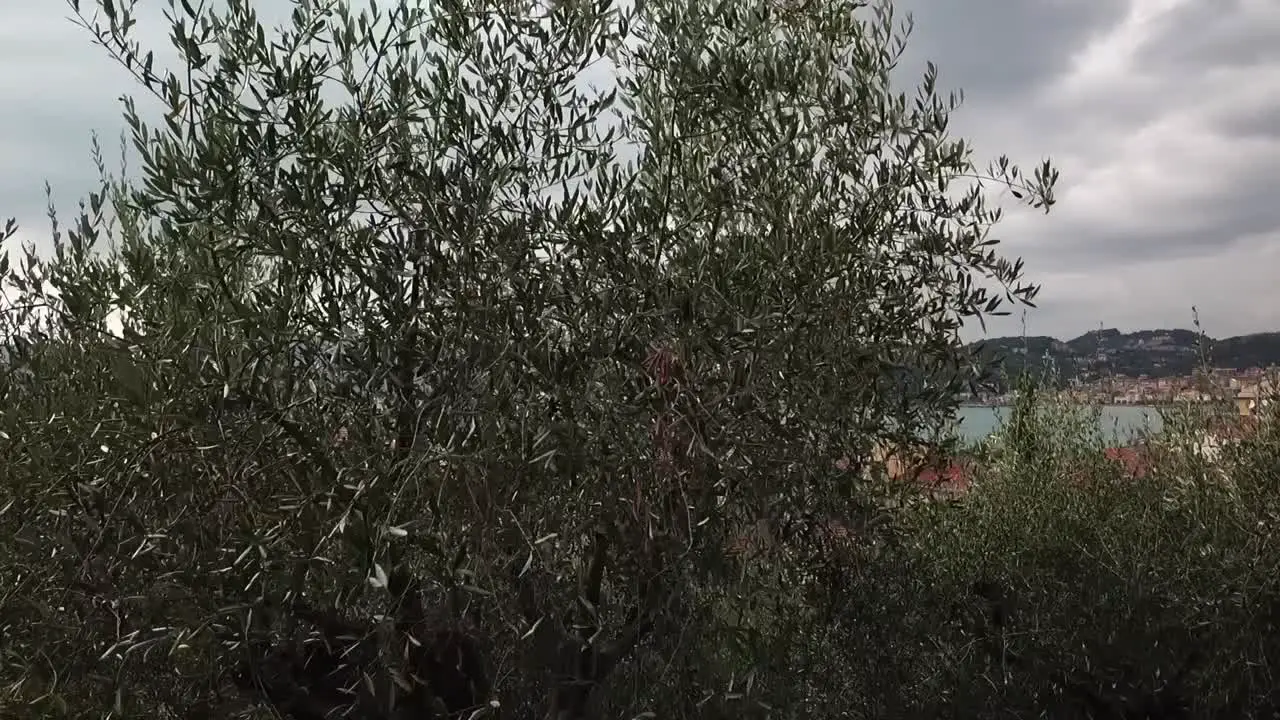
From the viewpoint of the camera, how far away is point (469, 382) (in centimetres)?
462

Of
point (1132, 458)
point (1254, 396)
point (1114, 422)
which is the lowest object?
point (1132, 458)

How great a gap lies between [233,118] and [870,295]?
11.7 feet

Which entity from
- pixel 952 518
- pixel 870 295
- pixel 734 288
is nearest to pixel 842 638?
pixel 952 518

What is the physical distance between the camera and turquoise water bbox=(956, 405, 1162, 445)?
7676mm

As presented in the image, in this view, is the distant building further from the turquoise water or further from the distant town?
the turquoise water

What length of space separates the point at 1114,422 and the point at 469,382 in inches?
290

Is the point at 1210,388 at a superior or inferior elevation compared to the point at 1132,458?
superior

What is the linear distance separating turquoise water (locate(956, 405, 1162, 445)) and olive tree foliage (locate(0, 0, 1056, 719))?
184cm

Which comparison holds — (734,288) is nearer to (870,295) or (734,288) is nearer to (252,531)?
(870,295)

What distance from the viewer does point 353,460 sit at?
15.5ft

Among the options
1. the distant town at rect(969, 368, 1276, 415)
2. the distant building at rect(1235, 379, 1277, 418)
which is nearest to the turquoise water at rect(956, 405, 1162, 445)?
the distant town at rect(969, 368, 1276, 415)

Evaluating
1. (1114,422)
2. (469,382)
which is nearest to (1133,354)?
(1114,422)

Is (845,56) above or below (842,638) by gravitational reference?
above

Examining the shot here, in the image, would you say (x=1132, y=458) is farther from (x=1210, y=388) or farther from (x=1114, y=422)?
(x=1210, y=388)
